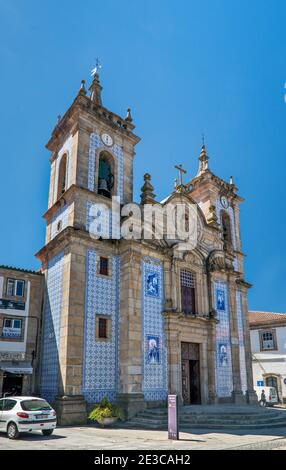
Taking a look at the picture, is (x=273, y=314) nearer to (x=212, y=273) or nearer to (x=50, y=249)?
(x=212, y=273)

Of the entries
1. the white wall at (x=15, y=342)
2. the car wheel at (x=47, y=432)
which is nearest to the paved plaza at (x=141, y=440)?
the car wheel at (x=47, y=432)

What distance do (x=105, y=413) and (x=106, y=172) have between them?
11.9 metres

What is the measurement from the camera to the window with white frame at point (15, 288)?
60.4 ft

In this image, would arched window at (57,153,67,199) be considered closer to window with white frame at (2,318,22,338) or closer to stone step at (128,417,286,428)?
window with white frame at (2,318,22,338)

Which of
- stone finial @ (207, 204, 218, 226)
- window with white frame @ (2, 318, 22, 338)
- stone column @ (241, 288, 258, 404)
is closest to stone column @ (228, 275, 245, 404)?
stone column @ (241, 288, 258, 404)

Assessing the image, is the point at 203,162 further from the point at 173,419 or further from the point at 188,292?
the point at 173,419

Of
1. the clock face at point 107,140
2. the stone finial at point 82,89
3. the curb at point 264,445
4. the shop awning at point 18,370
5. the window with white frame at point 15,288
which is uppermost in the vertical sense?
the stone finial at point 82,89

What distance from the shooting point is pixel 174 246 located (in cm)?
2005

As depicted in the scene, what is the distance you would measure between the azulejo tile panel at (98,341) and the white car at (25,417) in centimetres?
396

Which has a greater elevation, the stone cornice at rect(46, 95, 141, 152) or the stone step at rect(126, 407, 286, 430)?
the stone cornice at rect(46, 95, 141, 152)

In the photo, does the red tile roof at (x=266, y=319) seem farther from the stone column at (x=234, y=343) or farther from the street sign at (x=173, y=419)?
the street sign at (x=173, y=419)

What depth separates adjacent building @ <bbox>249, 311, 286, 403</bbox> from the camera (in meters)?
30.6

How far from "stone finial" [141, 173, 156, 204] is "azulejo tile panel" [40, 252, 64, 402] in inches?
212
